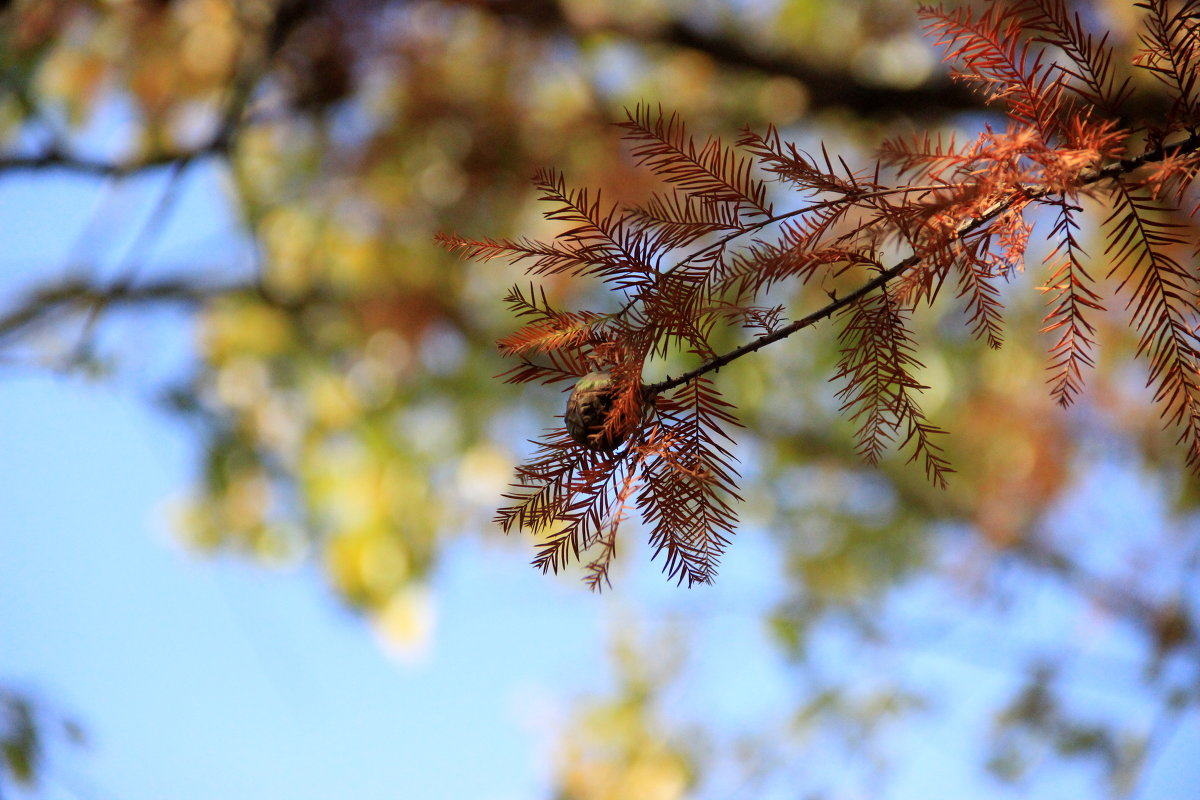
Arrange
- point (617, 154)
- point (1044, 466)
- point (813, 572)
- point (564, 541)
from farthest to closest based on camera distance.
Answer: point (813, 572) → point (1044, 466) → point (617, 154) → point (564, 541)

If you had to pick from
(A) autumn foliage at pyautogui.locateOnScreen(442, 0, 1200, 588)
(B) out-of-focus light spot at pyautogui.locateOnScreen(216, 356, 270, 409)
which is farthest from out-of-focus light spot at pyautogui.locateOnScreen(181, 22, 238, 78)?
(A) autumn foliage at pyautogui.locateOnScreen(442, 0, 1200, 588)

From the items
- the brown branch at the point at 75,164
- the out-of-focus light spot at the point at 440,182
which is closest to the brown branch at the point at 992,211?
the brown branch at the point at 75,164

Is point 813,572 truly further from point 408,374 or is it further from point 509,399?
point 408,374

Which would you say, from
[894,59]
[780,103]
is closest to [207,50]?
[780,103]

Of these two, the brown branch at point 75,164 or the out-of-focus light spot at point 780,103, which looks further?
the out-of-focus light spot at point 780,103

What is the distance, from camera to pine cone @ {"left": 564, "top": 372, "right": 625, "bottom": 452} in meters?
0.51

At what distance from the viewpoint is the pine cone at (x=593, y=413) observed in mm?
508

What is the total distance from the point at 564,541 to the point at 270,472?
8.17 feet

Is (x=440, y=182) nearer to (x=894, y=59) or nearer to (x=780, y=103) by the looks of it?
(x=780, y=103)

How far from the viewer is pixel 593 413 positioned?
51 cm

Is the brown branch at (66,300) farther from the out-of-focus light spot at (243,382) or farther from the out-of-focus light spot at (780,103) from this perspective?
the out-of-focus light spot at (780,103)

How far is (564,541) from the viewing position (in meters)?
0.53

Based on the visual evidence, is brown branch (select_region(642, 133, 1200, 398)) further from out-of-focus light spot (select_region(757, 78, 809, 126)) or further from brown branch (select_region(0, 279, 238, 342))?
out-of-focus light spot (select_region(757, 78, 809, 126))

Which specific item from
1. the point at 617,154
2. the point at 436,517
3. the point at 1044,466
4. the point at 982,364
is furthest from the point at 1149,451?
the point at 436,517
